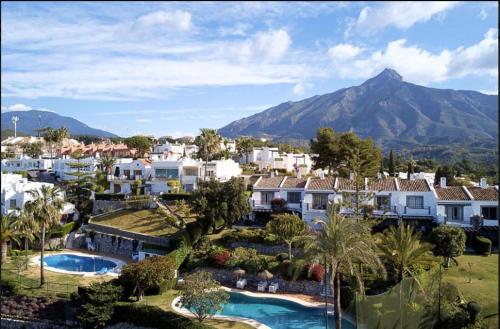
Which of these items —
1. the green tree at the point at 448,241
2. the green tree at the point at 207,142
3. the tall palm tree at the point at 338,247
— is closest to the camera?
the tall palm tree at the point at 338,247

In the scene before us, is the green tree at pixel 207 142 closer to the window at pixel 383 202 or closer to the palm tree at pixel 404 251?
the window at pixel 383 202

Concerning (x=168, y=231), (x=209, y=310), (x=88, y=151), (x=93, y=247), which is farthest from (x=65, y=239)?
(x=88, y=151)

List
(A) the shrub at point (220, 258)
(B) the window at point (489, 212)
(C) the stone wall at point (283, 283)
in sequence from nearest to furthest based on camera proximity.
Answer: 1. (C) the stone wall at point (283, 283)
2. (A) the shrub at point (220, 258)
3. (B) the window at point (489, 212)

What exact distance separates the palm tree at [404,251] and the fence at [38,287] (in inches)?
771

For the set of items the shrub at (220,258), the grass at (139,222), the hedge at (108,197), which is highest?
the hedge at (108,197)

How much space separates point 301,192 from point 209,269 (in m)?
13.2

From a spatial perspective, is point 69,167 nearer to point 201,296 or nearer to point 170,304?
point 170,304

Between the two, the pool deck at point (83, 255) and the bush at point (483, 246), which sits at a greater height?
the bush at point (483, 246)

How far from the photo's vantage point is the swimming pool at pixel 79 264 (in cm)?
3666

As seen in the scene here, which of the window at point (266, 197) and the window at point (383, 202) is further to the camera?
the window at point (266, 197)

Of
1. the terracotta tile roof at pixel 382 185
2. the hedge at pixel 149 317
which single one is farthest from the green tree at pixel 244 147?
the hedge at pixel 149 317

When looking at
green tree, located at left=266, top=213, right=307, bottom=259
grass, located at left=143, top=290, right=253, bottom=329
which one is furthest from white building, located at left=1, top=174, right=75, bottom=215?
green tree, located at left=266, top=213, right=307, bottom=259

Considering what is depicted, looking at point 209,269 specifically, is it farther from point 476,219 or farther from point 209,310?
point 476,219

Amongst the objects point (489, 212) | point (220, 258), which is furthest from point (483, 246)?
point (220, 258)
